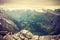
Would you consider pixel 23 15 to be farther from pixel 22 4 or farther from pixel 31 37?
pixel 31 37

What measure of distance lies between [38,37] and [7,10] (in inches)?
33.4

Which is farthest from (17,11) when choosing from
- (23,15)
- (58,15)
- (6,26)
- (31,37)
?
(58,15)

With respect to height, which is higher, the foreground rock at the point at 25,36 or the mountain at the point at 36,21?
the mountain at the point at 36,21

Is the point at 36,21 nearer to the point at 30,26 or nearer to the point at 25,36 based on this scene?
the point at 30,26

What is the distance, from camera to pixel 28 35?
3.59 meters

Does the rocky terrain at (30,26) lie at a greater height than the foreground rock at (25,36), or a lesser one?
greater

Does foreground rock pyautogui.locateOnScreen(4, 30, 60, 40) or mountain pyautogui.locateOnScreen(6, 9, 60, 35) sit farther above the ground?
mountain pyautogui.locateOnScreen(6, 9, 60, 35)

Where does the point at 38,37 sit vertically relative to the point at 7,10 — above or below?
below

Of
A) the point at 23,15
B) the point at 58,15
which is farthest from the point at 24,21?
the point at 58,15

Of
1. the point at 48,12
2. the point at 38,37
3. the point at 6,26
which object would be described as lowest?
the point at 38,37

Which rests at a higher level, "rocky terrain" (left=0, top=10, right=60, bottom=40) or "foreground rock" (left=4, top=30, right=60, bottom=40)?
"rocky terrain" (left=0, top=10, right=60, bottom=40)

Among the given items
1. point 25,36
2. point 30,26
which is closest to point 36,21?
point 30,26

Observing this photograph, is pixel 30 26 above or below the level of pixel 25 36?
above

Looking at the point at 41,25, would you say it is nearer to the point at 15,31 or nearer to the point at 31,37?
the point at 31,37
